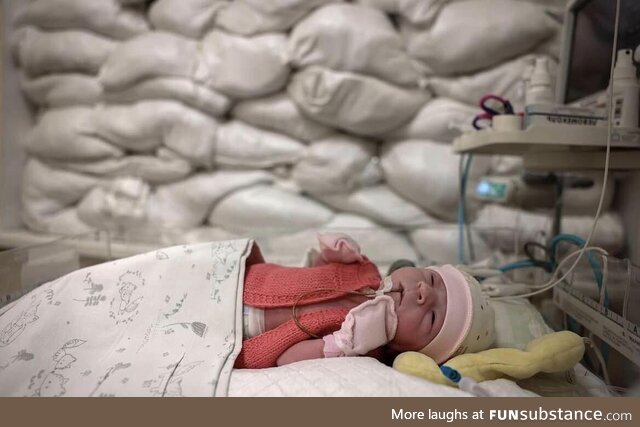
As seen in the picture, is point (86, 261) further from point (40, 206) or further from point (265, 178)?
point (40, 206)

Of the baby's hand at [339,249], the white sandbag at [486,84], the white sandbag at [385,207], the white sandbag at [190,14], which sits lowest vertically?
the baby's hand at [339,249]

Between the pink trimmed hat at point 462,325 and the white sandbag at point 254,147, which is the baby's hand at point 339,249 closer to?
the pink trimmed hat at point 462,325

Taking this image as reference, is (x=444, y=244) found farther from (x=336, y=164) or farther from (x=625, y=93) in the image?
(x=625, y=93)

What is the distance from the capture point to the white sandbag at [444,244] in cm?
119

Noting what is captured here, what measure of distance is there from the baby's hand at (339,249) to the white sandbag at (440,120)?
0.52m

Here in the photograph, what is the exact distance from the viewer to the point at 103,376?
0.56 meters

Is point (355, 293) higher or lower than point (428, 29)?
lower

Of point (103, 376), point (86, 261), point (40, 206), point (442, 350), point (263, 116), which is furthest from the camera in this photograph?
point (40, 206)

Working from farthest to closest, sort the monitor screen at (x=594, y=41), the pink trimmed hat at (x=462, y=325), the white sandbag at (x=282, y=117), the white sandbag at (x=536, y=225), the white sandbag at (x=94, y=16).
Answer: the white sandbag at (x=94, y=16) → the white sandbag at (x=282, y=117) → the white sandbag at (x=536, y=225) → the monitor screen at (x=594, y=41) → the pink trimmed hat at (x=462, y=325)

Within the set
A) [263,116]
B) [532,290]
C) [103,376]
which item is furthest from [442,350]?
[263,116]

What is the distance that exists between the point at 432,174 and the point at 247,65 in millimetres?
632

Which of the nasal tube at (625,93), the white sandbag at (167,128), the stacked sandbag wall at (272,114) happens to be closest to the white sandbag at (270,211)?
the stacked sandbag wall at (272,114)

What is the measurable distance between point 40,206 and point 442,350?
4.92ft

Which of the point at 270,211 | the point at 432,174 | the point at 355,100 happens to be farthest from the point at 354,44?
the point at 270,211
